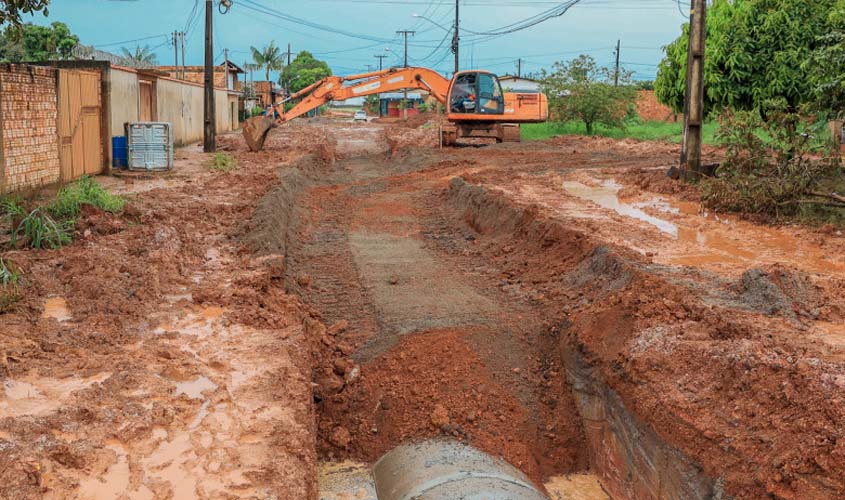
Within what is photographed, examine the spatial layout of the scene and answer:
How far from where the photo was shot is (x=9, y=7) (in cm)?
840

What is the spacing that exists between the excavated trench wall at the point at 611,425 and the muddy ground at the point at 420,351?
30 mm

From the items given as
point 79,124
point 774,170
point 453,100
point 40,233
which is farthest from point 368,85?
point 40,233

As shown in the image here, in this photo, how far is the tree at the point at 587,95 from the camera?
3381 cm

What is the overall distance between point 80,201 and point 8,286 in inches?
138

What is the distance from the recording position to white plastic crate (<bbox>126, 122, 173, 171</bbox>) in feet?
60.0

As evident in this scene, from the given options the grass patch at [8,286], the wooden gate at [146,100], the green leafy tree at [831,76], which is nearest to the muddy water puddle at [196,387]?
the grass patch at [8,286]

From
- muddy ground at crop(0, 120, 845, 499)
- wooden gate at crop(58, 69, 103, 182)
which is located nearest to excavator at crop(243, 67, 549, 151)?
wooden gate at crop(58, 69, 103, 182)

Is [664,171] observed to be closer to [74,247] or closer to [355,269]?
[355,269]

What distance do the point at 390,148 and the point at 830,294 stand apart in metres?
23.7

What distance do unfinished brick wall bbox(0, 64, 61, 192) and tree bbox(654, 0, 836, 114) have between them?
1336cm

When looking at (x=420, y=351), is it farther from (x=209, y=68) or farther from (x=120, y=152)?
(x=209, y=68)

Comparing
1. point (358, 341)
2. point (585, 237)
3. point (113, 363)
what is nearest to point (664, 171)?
point (585, 237)

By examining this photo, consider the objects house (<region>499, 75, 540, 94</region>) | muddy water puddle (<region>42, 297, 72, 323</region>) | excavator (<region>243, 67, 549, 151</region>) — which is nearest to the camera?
muddy water puddle (<region>42, 297, 72, 323</region>)

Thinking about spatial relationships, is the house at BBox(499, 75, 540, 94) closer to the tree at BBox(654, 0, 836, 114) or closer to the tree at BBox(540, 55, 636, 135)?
the tree at BBox(540, 55, 636, 135)
